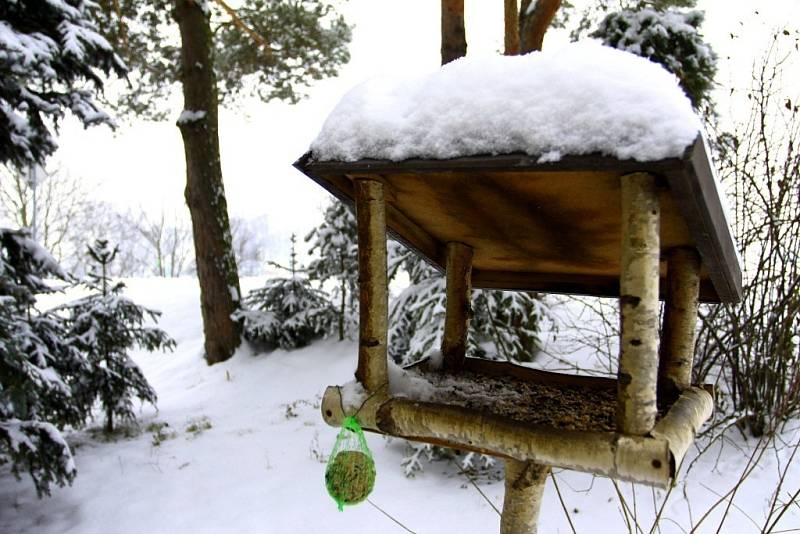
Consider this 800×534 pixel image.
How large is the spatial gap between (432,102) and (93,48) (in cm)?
365

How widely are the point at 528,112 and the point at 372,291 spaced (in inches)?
23.9

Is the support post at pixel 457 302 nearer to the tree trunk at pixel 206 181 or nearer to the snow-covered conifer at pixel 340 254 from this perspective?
the snow-covered conifer at pixel 340 254

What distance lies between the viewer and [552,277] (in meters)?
1.91

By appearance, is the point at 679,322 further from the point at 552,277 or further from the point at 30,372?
the point at 30,372

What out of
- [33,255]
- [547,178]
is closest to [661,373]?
[547,178]

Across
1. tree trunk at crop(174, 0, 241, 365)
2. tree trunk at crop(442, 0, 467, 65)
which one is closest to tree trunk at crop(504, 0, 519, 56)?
tree trunk at crop(442, 0, 467, 65)

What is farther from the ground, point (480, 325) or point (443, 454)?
point (480, 325)

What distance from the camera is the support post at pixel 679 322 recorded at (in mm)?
1439

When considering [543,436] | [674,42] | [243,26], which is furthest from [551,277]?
[243,26]

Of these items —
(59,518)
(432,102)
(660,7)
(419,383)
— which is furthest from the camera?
(660,7)

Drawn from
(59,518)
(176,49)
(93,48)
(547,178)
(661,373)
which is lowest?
(59,518)

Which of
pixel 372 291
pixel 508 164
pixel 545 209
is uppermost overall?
pixel 508 164

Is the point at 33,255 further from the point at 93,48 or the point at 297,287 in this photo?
the point at 297,287

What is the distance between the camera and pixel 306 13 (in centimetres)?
763
